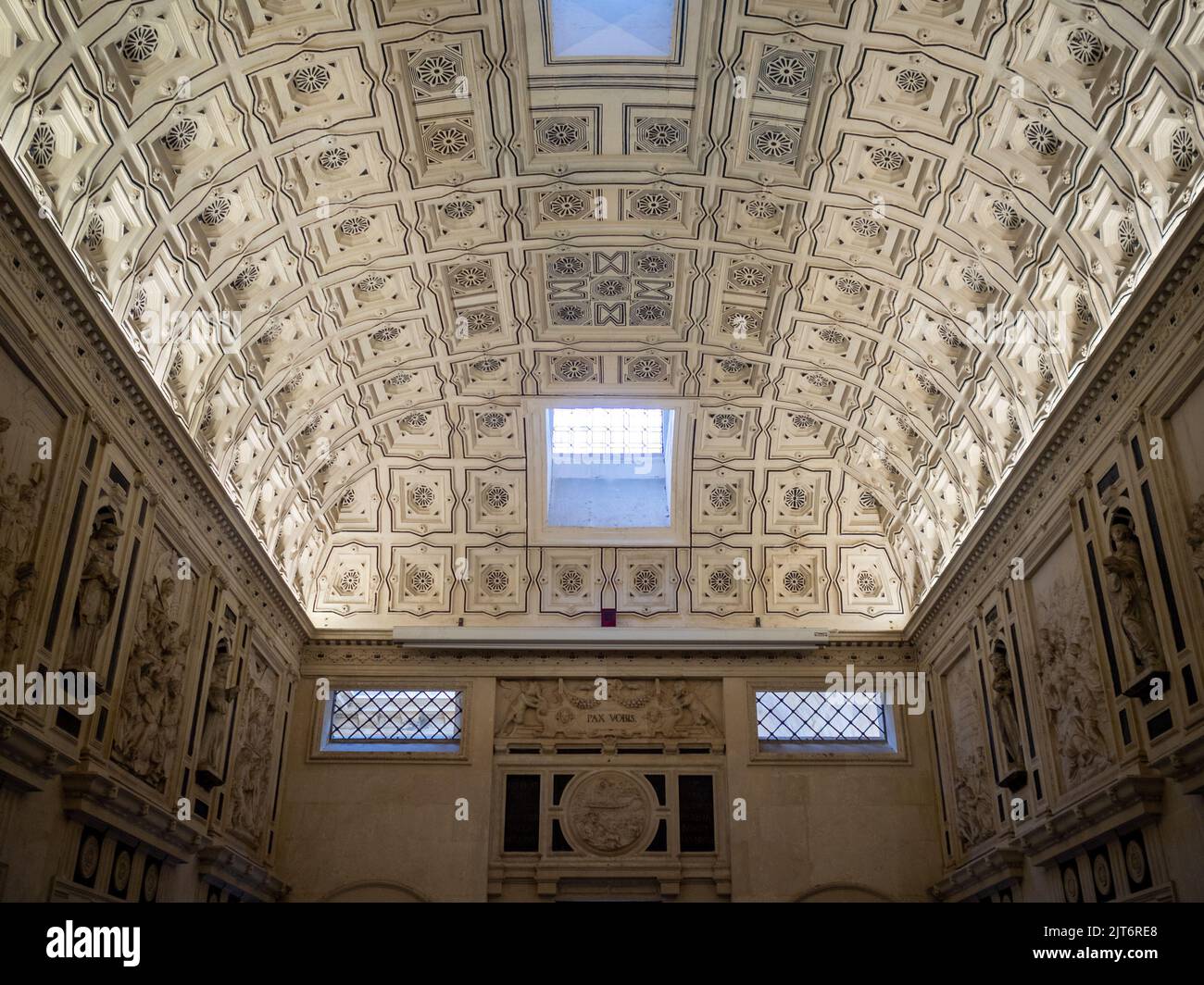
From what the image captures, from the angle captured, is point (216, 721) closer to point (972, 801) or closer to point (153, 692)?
point (153, 692)

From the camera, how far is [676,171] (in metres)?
18.5

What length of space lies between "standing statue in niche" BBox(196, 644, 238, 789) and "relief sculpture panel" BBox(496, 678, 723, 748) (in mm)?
6281

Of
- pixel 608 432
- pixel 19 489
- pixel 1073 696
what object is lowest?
pixel 1073 696

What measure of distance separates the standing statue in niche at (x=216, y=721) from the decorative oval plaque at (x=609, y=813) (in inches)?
281

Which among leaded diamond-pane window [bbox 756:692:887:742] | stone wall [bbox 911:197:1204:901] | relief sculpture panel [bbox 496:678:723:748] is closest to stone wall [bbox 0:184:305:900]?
relief sculpture panel [bbox 496:678:723:748]

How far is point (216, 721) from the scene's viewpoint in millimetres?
18266

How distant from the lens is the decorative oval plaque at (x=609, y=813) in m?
21.9

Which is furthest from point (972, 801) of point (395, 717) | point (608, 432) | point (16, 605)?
point (16, 605)

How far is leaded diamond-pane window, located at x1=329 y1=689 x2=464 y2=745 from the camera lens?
23.2 m

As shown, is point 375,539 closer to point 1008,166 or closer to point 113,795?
point 113,795

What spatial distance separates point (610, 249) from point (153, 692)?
35.4 ft

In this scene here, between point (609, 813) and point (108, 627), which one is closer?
point (108, 627)

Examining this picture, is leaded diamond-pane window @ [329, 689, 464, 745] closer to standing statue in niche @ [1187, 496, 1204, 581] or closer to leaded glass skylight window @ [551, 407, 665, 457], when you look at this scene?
leaded glass skylight window @ [551, 407, 665, 457]
